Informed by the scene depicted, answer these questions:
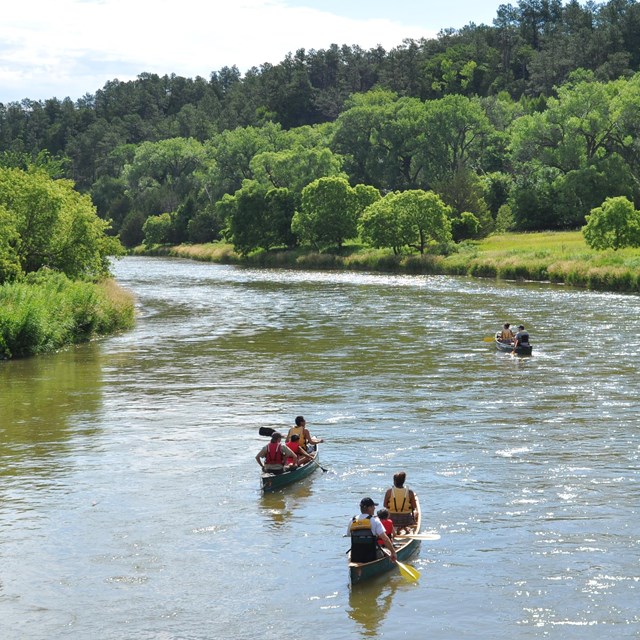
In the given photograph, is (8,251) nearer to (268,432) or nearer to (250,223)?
(268,432)

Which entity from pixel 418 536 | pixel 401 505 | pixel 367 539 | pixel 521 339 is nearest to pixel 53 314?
pixel 521 339

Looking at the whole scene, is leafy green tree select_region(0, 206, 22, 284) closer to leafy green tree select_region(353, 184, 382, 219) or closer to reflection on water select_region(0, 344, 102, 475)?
reflection on water select_region(0, 344, 102, 475)

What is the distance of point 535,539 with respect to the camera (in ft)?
71.2

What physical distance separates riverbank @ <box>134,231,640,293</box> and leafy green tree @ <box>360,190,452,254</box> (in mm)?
2399

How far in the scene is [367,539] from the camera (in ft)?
63.6

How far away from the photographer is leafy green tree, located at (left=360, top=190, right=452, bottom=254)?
350 ft

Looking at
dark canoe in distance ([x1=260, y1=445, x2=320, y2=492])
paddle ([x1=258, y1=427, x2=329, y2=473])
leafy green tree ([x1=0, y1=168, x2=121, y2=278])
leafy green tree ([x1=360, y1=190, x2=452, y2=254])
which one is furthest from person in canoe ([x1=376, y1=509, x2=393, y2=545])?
leafy green tree ([x1=360, y1=190, x2=452, y2=254])

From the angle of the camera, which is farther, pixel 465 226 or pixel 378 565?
pixel 465 226

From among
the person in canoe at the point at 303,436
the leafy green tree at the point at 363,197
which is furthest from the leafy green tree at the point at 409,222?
the person in canoe at the point at 303,436

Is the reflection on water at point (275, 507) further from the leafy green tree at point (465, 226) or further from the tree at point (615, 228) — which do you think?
the leafy green tree at point (465, 226)

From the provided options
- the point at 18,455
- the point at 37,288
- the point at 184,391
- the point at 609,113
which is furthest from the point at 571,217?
the point at 18,455

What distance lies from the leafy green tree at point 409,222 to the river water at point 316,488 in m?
54.7

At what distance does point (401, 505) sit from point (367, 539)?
2.43 m

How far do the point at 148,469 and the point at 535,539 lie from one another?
441 inches
